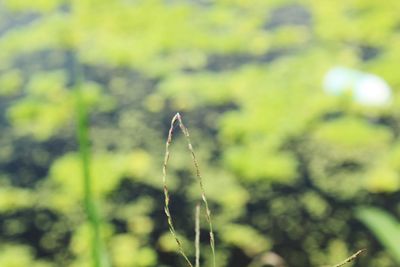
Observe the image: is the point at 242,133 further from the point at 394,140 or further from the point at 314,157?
the point at 394,140

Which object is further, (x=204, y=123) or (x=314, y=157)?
(x=204, y=123)

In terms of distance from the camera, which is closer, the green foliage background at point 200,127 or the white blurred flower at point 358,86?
the green foliage background at point 200,127

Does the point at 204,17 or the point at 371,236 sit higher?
the point at 204,17

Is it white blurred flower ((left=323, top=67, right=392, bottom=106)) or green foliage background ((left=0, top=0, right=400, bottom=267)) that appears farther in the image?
white blurred flower ((left=323, top=67, right=392, bottom=106))

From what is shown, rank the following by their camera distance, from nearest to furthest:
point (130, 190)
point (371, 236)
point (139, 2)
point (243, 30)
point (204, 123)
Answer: point (371, 236) < point (130, 190) < point (204, 123) < point (243, 30) < point (139, 2)

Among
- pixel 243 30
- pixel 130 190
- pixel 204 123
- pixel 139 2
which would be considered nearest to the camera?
pixel 130 190

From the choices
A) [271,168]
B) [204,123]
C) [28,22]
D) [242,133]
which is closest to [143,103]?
[204,123]

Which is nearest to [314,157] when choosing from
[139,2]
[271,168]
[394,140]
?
[271,168]

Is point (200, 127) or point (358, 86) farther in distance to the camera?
point (358, 86)
